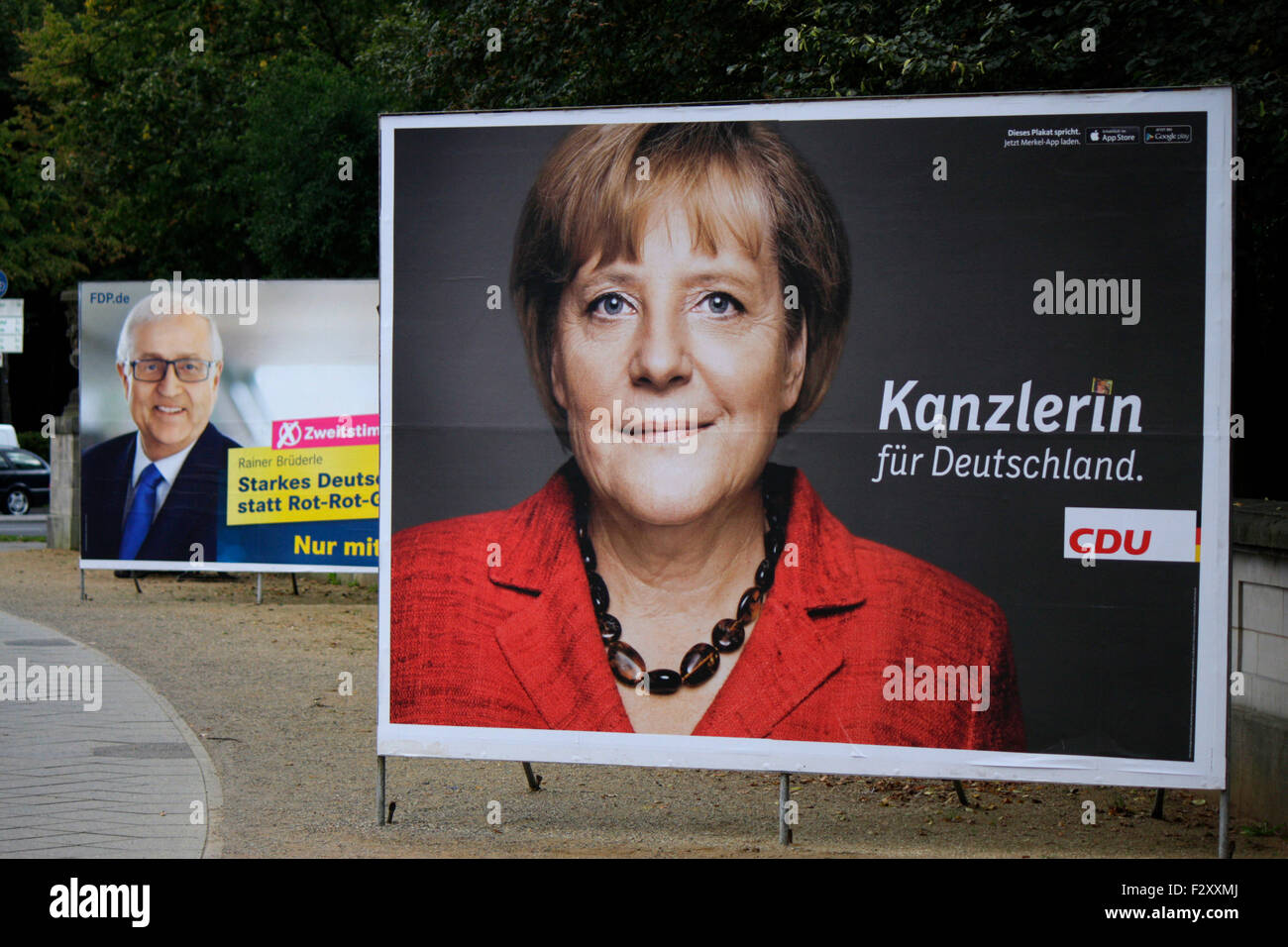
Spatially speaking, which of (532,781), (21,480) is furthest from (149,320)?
(21,480)

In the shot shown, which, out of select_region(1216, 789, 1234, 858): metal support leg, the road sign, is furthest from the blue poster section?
the road sign

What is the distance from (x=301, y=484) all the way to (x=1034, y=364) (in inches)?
424

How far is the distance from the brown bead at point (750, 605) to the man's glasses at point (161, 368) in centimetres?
1075

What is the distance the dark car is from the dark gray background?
33.9 meters

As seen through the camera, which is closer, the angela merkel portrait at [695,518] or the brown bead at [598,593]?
the angela merkel portrait at [695,518]

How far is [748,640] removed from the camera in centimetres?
696

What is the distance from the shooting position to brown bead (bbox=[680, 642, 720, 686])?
6992 millimetres

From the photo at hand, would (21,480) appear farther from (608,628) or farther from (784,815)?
(784,815)

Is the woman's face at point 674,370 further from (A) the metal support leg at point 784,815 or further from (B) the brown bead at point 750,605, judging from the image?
(A) the metal support leg at point 784,815

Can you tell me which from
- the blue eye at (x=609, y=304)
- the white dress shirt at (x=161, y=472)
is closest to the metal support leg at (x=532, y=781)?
the blue eye at (x=609, y=304)

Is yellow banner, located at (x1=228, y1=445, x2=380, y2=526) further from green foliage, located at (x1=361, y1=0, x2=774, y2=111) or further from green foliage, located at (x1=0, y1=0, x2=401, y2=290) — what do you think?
green foliage, located at (x1=0, y1=0, x2=401, y2=290)

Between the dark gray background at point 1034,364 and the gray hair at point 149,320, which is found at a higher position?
the gray hair at point 149,320

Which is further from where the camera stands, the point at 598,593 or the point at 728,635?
the point at 598,593

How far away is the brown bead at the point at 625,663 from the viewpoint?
23.2 ft
